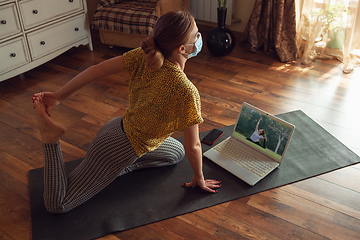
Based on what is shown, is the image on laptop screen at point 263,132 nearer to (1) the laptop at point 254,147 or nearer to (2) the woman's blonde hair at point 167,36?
(1) the laptop at point 254,147

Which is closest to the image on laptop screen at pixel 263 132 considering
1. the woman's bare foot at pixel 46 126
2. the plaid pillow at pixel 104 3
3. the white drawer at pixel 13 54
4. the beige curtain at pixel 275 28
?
the woman's bare foot at pixel 46 126

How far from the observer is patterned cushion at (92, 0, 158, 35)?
3029 mm

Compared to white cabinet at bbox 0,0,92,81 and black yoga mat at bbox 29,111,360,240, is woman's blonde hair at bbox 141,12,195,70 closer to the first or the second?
black yoga mat at bbox 29,111,360,240

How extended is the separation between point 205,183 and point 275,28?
1.98 metres

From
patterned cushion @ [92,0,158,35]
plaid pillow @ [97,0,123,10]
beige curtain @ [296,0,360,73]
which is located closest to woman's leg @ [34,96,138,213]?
patterned cushion @ [92,0,158,35]

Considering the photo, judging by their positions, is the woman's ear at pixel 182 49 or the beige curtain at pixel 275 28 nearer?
Result: the woman's ear at pixel 182 49

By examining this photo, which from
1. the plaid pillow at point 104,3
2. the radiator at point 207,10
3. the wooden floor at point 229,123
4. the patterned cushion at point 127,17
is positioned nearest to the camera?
the wooden floor at point 229,123

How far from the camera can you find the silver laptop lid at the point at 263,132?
70.7 inches

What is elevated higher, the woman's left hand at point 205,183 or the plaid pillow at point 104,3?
the plaid pillow at point 104,3

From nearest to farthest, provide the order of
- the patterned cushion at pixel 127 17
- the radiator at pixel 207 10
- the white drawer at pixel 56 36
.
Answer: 1. the white drawer at pixel 56 36
2. the patterned cushion at pixel 127 17
3. the radiator at pixel 207 10

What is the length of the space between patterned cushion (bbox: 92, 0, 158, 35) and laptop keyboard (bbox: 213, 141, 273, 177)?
1.48 meters

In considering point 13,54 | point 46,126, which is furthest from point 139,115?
point 13,54

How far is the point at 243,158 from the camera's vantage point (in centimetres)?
192

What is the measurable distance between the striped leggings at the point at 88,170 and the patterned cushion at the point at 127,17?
5.40ft
